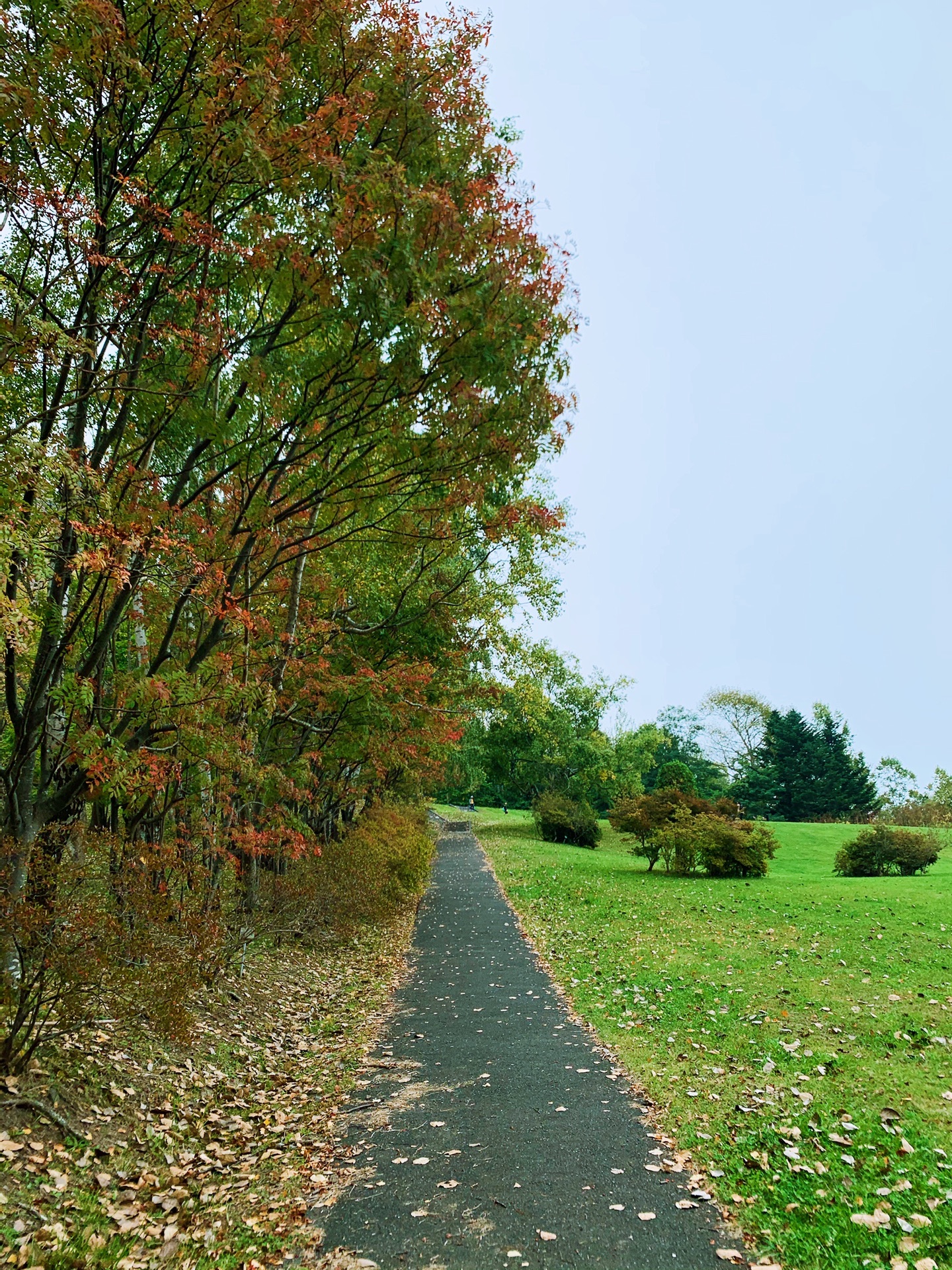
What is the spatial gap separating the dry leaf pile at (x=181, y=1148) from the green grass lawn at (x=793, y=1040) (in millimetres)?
2434

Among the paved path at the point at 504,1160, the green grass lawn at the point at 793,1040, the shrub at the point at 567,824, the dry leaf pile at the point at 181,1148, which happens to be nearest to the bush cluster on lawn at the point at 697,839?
the green grass lawn at the point at 793,1040

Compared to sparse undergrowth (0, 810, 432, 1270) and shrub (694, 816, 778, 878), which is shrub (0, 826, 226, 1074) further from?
shrub (694, 816, 778, 878)

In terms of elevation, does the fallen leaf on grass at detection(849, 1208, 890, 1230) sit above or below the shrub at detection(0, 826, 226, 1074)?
below

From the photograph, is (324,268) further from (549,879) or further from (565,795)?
(565,795)

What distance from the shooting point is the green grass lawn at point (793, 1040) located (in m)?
3.82

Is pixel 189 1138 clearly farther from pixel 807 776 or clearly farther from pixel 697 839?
pixel 807 776

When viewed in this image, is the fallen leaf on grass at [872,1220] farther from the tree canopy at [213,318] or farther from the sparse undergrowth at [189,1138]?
the tree canopy at [213,318]

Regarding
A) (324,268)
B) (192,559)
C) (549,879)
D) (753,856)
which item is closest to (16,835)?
(192,559)

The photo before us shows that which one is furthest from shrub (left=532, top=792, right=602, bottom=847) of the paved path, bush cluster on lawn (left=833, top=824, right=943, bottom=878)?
the paved path

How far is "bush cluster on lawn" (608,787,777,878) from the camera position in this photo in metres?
20.4

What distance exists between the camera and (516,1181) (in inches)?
169

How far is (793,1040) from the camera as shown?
6.57m

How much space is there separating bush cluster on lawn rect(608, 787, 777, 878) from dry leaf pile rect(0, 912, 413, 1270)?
15.0m

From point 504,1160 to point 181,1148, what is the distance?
6.96ft
